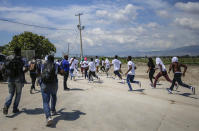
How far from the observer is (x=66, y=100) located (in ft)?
20.7

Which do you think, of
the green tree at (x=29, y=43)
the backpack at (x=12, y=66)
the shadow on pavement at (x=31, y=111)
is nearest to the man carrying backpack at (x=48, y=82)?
the backpack at (x=12, y=66)

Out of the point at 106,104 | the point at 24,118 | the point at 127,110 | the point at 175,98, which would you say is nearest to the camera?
the point at 24,118

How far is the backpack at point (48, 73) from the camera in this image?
4043 mm

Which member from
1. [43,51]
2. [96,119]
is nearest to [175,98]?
[96,119]

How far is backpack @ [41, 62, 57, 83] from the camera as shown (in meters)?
4.04

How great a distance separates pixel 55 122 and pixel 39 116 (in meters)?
0.70

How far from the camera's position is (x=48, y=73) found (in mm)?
4055

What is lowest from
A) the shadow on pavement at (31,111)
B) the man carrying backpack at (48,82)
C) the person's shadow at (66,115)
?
the person's shadow at (66,115)

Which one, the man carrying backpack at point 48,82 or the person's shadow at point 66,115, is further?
the person's shadow at point 66,115

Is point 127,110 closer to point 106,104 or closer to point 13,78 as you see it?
point 106,104

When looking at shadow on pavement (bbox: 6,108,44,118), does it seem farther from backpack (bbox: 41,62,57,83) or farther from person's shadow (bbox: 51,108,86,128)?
backpack (bbox: 41,62,57,83)

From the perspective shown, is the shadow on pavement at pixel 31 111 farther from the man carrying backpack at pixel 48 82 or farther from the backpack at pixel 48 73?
the backpack at pixel 48 73

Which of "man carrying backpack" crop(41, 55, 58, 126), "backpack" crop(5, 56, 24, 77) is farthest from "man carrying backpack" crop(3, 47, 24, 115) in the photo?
"man carrying backpack" crop(41, 55, 58, 126)

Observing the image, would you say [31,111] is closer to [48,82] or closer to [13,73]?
[13,73]
